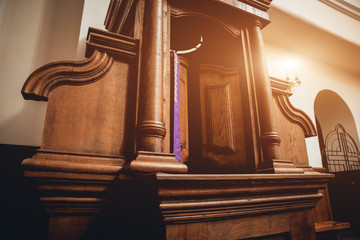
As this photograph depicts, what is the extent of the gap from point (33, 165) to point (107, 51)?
626 mm

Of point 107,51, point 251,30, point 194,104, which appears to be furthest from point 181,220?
point 251,30

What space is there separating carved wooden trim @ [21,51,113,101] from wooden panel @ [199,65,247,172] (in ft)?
2.87

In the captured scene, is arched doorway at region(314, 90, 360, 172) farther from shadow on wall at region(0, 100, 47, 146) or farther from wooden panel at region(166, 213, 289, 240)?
shadow on wall at region(0, 100, 47, 146)

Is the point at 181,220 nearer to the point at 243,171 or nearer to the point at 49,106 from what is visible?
the point at 49,106

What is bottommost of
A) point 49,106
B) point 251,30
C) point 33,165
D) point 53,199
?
point 53,199

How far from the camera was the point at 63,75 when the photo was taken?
39.9 inches

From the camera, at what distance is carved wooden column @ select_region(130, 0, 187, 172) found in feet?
3.10

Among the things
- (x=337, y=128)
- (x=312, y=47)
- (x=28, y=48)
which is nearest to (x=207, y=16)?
(x=28, y=48)

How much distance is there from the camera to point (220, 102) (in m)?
1.72

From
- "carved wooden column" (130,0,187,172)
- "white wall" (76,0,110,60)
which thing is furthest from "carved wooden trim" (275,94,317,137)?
"white wall" (76,0,110,60)

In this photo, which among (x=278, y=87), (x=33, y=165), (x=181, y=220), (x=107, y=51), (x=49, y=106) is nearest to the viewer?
(x=181, y=220)

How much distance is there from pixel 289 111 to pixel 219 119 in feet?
1.65

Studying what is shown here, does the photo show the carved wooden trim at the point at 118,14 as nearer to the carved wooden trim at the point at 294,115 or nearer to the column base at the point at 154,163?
the column base at the point at 154,163

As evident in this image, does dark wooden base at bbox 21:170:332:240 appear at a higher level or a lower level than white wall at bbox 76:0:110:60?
lower
